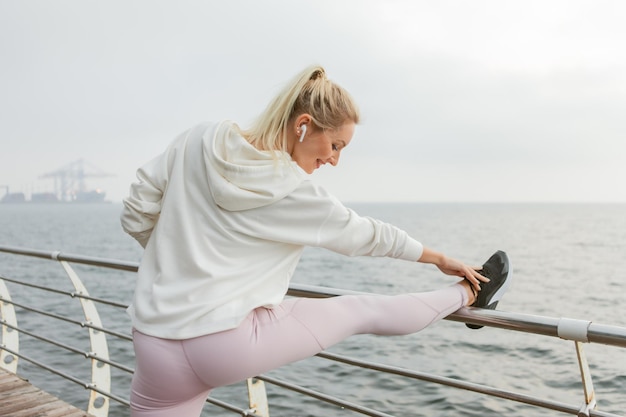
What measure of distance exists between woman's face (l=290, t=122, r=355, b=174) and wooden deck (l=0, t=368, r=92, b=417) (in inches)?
71.2

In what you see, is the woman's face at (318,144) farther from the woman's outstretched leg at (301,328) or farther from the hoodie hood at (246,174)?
the woman's outstretched leg at (301,328)

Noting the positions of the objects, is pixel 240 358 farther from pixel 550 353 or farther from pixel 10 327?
pixel 550 353

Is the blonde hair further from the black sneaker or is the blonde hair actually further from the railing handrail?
the black sneaker

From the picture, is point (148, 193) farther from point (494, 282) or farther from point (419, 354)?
point (419, 354)

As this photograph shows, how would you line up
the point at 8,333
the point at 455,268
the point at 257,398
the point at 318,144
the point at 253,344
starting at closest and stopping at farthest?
the point at 253,344 < the point at 318,144 < the point at 455,268 < the point at 257,398 < the point at 8,333

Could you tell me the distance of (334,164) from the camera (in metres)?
1.52

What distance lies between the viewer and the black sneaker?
166 centimetres

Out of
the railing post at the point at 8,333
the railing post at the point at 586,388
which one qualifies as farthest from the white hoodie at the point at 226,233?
the railing post at the point at 8,333

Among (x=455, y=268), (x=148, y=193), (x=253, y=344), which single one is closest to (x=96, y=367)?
(x=148, y=193)

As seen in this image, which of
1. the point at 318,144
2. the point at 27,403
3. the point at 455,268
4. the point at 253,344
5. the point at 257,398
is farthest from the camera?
the point at 27,403

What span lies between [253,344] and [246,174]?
14.0 inches

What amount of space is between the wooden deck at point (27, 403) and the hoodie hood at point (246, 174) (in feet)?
5.83

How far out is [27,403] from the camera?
9.64 feet

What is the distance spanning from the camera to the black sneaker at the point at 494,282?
5.43 ft
